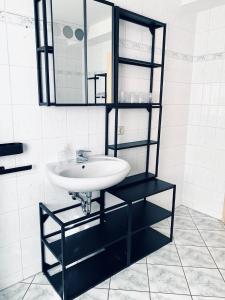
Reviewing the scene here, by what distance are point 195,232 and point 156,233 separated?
0.42 meters

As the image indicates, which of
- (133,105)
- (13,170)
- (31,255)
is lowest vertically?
(31,255)

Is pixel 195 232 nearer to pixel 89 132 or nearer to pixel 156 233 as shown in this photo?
pixel 156 233

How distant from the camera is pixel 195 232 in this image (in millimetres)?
2377

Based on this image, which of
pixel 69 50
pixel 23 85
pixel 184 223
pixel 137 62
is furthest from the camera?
pixel 184 223

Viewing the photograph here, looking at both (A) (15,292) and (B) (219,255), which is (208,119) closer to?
(B) (219,255)

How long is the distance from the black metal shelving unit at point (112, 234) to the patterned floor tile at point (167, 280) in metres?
0.17

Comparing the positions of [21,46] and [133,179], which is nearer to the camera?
[21,46]

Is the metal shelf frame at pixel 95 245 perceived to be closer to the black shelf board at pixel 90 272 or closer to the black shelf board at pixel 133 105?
the black shelf board at pixel 90 272

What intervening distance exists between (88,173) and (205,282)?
118 centimetres

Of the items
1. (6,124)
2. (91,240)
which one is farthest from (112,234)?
(6,124)

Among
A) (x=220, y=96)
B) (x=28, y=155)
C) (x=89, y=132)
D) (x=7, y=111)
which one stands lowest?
(x=28, y=155)

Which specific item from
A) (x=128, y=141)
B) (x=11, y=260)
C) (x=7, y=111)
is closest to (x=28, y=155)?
(x=7, y=111)

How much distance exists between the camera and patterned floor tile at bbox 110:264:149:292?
5.53ft

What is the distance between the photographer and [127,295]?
162cm
